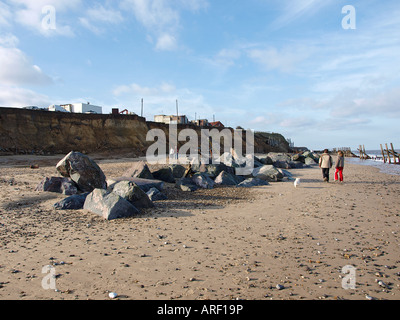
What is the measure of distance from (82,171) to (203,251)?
564cm

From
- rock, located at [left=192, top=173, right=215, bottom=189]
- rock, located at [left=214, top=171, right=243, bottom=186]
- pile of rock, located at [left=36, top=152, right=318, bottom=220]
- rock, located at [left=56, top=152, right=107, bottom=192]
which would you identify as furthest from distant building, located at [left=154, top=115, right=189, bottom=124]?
rock, located at [left=56, top=152, right=107, bottom=192]

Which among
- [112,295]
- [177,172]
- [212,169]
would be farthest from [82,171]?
[112,295]

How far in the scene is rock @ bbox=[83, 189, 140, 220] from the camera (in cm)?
588

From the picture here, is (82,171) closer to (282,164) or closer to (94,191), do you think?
(94,191)

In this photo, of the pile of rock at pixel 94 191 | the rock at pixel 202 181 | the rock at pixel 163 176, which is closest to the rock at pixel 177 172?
the rock at pixel 163 176

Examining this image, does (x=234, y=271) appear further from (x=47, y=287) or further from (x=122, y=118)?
(x=122, y=118)

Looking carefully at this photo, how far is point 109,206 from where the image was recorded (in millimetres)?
5957

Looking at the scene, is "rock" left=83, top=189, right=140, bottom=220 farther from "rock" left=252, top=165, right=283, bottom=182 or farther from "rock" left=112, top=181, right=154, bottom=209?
"rock" left=252, top=165, right=283, bottom=182

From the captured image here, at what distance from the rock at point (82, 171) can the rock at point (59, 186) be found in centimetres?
18

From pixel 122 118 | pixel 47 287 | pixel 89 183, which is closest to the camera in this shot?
pixel 47 287

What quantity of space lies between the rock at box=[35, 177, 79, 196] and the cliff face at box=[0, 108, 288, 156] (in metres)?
19.4

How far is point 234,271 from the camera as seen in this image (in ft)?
Answer: 11.3
